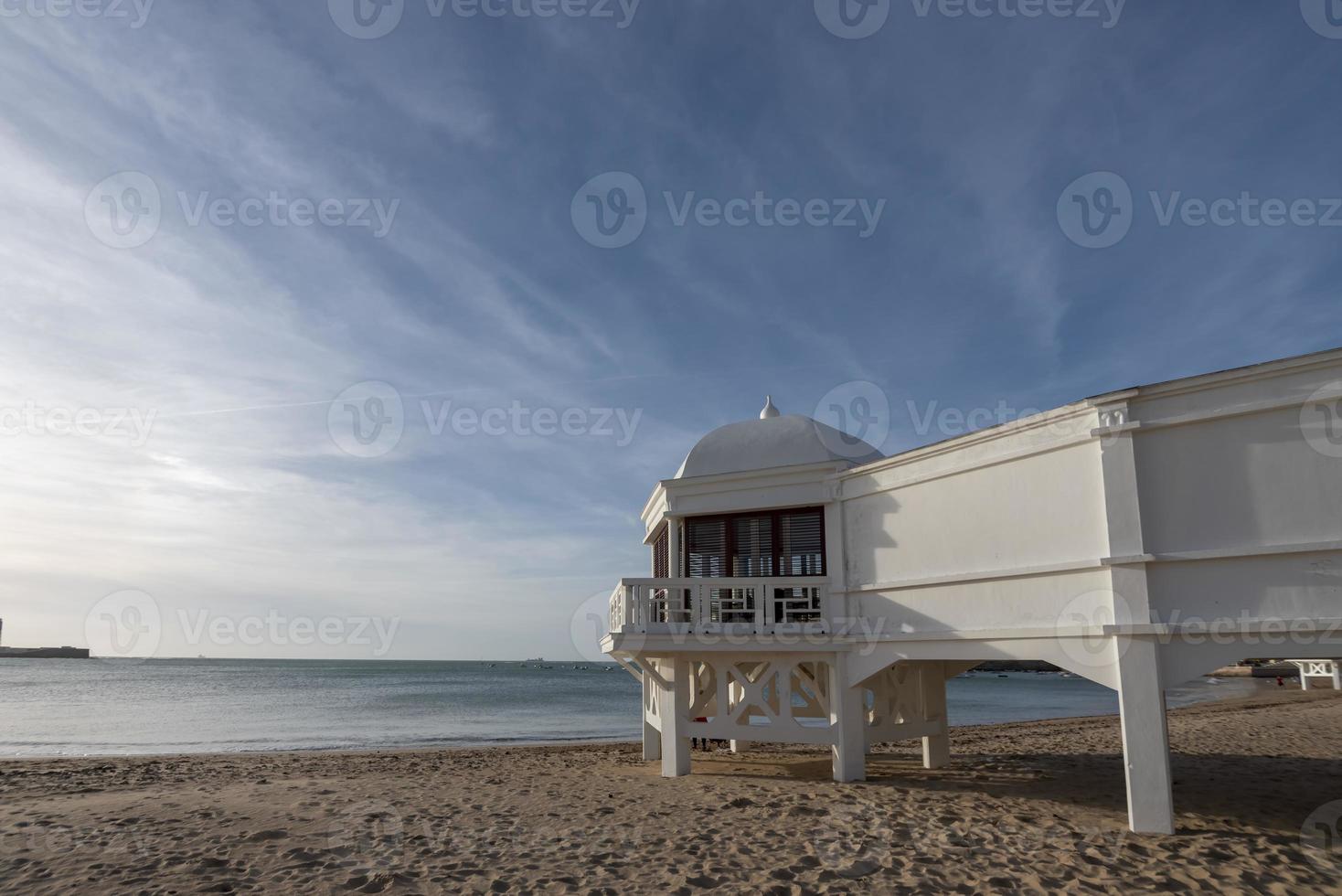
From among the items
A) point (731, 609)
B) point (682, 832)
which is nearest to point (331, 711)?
point (731, 609)

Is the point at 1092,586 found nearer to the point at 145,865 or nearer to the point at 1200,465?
the point at 1200,465

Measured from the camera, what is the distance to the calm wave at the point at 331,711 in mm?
30172

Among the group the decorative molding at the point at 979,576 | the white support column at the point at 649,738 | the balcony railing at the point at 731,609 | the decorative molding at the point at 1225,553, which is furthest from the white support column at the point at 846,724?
the white support column at the point at 649,738

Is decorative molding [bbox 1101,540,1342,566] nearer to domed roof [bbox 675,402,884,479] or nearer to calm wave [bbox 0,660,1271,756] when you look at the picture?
domed roof [bbox 675,402,884,479]

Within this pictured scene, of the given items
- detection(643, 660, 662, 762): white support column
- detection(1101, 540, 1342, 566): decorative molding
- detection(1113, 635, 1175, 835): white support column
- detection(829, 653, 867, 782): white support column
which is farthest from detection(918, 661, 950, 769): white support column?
detection(1101, 540, 1342, 566): decorative molding

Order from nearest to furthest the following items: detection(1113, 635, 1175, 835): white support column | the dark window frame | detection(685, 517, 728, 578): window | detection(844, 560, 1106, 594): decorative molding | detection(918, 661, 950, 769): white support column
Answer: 1. detection(1113, 635, 1175, 835): white support column
2. detection(844, 560, 1106, 594): decorative molding
3. the dark window frame
4. detection(685, 517, 728, 578): window
5. detection(918, 661, 950, 769): white support column

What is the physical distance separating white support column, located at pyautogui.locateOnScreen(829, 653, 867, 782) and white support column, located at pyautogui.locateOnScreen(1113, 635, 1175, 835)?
3.96 meters

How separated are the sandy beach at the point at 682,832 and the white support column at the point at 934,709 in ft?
1.44

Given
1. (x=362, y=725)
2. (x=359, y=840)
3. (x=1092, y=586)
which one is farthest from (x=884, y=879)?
(x=362, y=725)

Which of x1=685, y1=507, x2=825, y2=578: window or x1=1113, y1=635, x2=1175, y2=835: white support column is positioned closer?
x1=1113, y1=635, x2=1175, y2=835: white support column

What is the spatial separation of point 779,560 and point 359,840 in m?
6.87

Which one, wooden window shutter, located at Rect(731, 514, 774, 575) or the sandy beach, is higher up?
wooden window shutter, located at Rect(731, 514, 774, 575)

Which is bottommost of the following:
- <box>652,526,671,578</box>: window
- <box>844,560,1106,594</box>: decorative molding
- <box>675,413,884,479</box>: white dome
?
<box>844,560,1106,594</box>: decorative molding

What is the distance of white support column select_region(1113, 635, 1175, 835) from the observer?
8.51m
